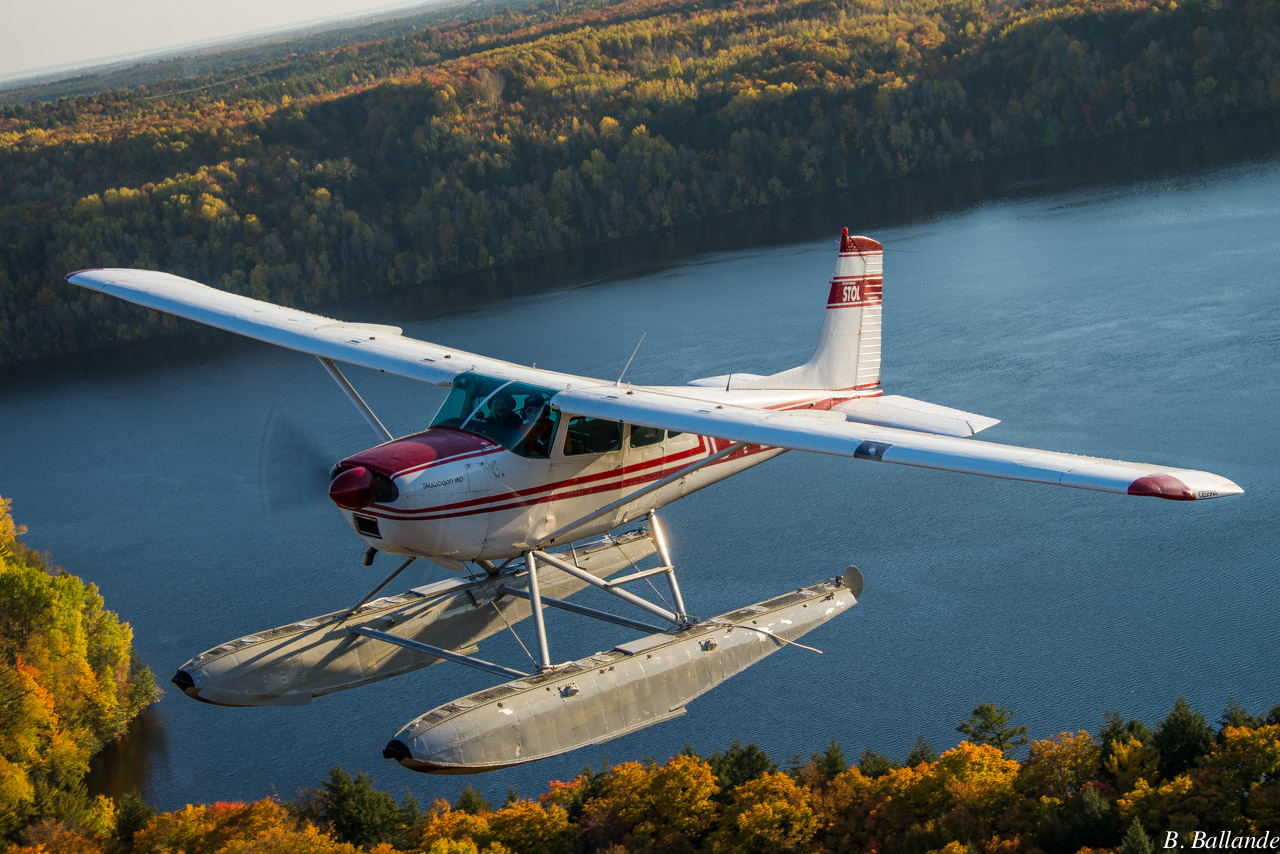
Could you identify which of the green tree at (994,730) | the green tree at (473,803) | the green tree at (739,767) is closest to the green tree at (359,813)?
the green tree at (473,803)

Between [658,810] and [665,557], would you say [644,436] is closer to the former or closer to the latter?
[665,557]

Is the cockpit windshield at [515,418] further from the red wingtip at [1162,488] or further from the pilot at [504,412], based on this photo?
the red wingtip at [1162,488]

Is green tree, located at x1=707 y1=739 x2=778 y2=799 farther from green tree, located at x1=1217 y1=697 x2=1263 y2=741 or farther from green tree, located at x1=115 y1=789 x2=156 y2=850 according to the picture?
green tree, located at x1=115 y1=789 x2=156 y2=850

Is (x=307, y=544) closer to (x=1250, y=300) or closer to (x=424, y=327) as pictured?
(x=424, y=327)

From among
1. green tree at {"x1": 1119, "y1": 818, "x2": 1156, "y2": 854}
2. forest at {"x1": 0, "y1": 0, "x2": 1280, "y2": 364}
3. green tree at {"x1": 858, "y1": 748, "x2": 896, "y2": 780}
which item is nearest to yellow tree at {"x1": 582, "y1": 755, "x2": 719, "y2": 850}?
green tree at {"x1": 858, "y1": 748, "x2": 896, "y2": 780}

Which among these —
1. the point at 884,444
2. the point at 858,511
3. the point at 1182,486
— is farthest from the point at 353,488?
the point at 858,511

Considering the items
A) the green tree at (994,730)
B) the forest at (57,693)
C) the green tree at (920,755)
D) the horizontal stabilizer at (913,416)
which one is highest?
the horizontal stabilizer at (913,416)
